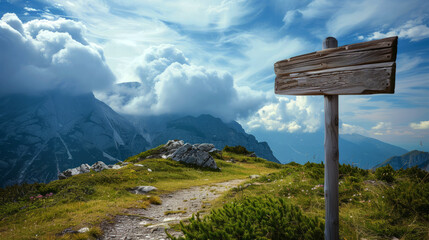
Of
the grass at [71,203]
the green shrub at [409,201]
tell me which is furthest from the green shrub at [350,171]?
the grass at [71,203]

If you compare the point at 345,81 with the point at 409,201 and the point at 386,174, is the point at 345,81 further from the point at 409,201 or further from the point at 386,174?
the point at 386,174

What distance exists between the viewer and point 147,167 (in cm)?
2111

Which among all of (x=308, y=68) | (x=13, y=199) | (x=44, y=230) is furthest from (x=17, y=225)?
(x=308, y=68)

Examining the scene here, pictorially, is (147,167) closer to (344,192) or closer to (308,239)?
(344,192)

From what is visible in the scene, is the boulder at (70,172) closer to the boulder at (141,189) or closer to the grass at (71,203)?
the grass at (71,203)

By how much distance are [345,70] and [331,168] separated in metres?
2.06

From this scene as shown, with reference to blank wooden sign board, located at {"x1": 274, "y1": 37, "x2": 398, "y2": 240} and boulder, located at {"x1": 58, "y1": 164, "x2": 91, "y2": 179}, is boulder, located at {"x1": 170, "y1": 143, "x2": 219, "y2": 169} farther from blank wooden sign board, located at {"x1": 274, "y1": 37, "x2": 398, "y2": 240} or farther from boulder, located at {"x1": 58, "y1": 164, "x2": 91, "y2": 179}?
blank wooden sign board, located at {"x1": 274, "y1": 37, "x2": 398, "y2": 240}

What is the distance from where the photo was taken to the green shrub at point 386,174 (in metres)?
9.21

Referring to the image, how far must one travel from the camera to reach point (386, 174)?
9.30 meters

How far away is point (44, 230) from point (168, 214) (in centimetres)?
457

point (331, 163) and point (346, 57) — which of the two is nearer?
point (346, 57)

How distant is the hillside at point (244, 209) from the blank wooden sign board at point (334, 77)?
115cm

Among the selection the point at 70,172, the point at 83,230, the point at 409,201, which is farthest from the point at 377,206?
the point at 70,172

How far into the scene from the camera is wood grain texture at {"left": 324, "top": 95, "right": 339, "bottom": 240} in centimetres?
435
